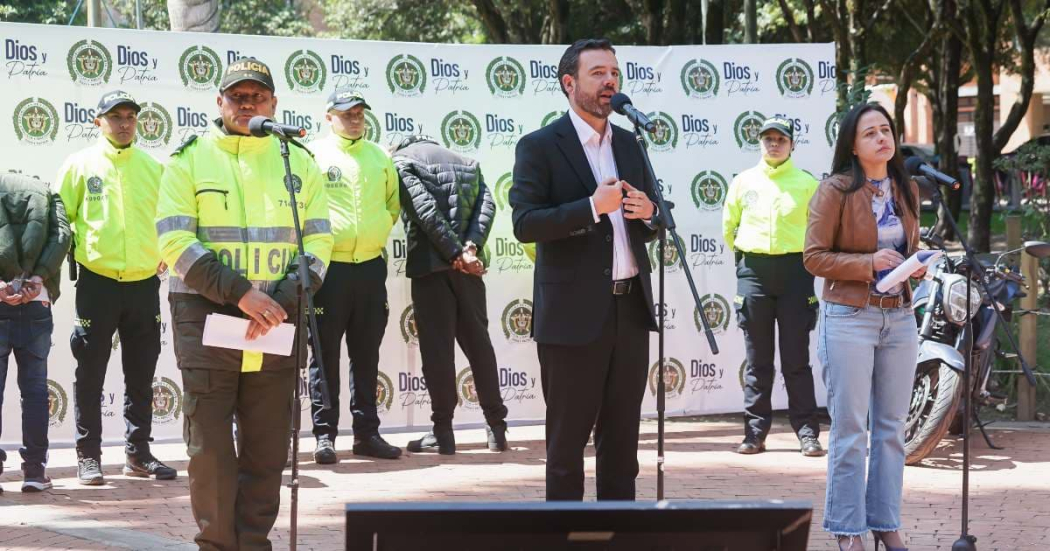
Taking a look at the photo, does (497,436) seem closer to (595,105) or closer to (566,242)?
(566,242)

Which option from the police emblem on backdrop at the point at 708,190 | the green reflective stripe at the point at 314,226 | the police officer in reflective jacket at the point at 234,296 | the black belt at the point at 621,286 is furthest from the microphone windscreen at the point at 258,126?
the police emblem on backdrop at the point at 708,190

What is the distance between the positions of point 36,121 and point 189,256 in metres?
4.05

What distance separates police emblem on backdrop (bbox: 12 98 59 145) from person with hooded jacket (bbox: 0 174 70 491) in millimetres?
976

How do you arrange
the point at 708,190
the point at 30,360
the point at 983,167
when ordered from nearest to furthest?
1. the point at 30,360
2. the point at 708,190
3. the point at 983,167

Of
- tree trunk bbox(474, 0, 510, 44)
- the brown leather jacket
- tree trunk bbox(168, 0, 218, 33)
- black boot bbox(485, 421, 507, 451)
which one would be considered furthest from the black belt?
tree trunk bbox(474, 0, 510, 44)

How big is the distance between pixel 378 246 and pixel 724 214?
8.09ft

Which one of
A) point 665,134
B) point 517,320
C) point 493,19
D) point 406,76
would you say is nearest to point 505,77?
point 406,76

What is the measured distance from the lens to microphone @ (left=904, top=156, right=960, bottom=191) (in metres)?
5.93

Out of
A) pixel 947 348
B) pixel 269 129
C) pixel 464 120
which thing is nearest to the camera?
pixel 269 129

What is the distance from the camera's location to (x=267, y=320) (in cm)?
551

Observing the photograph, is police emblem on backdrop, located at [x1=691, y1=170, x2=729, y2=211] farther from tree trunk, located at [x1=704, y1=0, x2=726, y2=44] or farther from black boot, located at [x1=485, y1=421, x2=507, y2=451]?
tree trunk, located at [x1=704, y1=0, x2=726, y2=44]

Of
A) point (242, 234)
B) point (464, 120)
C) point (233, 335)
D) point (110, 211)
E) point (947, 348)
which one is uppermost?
point (464, 120)

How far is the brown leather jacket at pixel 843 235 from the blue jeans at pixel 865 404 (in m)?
0.09

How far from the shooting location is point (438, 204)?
9312mm
